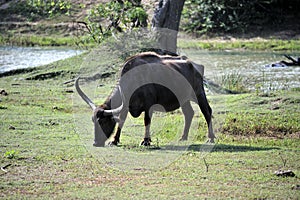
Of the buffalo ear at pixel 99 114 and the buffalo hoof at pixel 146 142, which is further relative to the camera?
the buffalo hoof at pixel 146 142

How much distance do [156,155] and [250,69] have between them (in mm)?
13205

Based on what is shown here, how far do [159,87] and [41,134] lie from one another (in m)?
2.19

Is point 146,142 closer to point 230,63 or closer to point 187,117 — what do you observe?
point 187,117

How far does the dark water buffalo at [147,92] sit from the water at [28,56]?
11.6m

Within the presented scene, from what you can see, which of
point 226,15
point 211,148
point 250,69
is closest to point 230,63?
point 250,69

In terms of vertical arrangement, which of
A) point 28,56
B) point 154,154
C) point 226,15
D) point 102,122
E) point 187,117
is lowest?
point 28,56

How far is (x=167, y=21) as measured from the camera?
18.7 meters

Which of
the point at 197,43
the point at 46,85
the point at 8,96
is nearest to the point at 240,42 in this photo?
the point at 197,43

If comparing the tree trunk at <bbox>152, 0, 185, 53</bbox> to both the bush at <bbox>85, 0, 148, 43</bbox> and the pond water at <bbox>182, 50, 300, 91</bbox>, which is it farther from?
the pond water at <bbox>182, 50, 300, 91</bbox>

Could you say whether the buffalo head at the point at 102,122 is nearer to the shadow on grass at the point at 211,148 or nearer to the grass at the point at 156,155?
the grass at the point at 156,155

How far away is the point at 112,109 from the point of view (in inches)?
387

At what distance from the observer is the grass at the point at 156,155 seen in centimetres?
722

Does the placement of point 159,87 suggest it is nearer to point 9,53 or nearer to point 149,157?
point 149,157

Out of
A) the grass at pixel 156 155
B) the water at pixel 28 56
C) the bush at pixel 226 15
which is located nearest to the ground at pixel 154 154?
the grass at pixel 156 155
